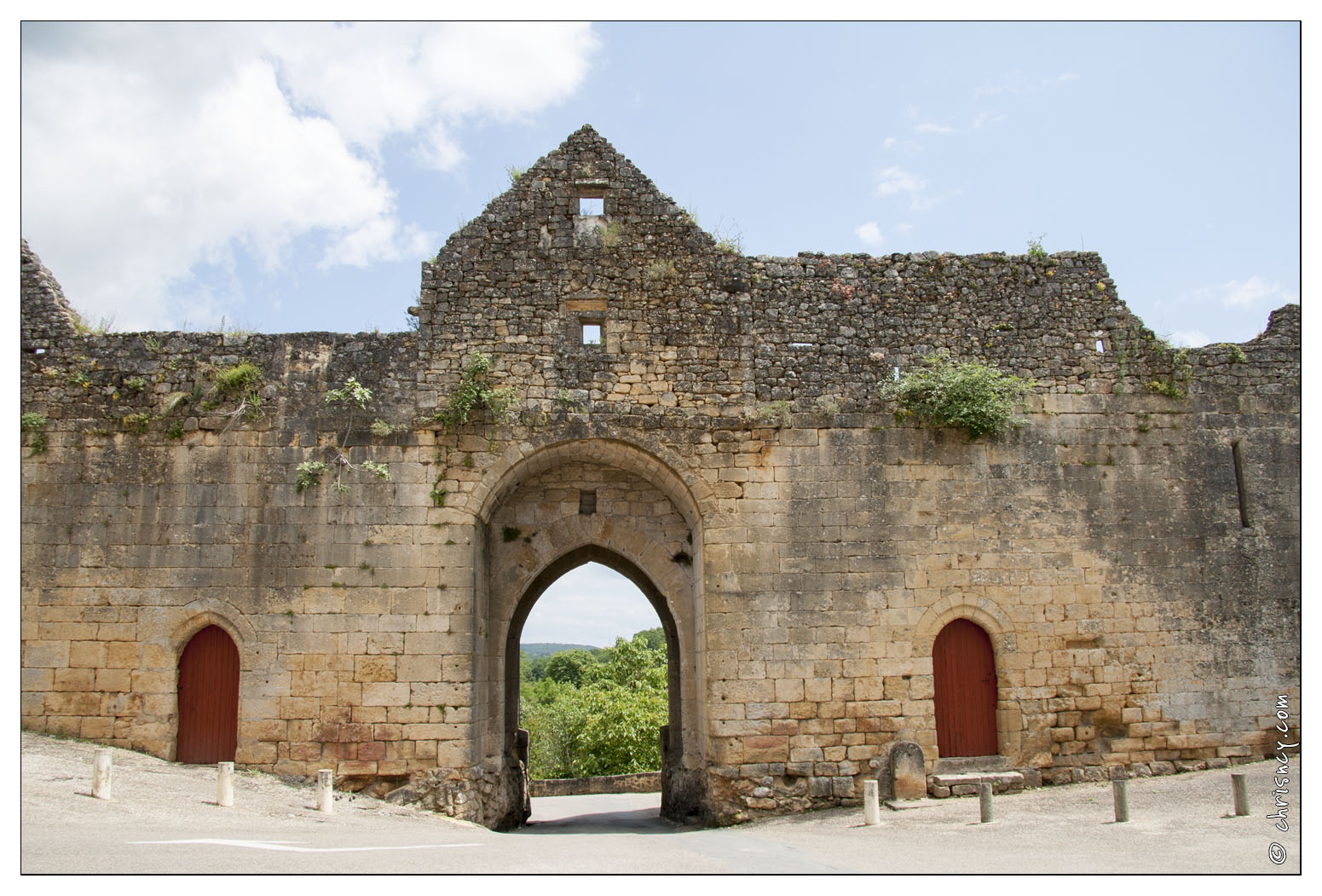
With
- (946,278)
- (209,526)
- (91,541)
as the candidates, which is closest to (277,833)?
(209,526)

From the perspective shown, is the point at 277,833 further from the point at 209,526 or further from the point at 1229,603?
the point at 1229,603

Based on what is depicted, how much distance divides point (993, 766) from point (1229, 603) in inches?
144

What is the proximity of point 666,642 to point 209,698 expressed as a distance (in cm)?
608

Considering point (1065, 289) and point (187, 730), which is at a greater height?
point (1065, 289)

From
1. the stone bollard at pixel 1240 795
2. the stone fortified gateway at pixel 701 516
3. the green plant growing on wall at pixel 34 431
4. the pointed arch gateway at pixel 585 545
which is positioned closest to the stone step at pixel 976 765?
the stone fortified gateway at pixel 701 516

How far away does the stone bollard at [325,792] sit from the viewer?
9.41 meters

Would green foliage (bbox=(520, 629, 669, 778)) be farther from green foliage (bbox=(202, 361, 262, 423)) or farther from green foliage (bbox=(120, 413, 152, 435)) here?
green foliage (bbox=(120, 413, 152, 435))

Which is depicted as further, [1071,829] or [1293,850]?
[1071,829]

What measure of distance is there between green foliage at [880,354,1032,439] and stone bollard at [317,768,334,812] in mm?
7710

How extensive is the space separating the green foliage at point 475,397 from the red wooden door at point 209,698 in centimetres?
367

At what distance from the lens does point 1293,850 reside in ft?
24.0

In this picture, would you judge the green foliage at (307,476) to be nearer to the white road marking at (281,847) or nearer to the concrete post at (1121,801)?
the white road marking at (281,847)

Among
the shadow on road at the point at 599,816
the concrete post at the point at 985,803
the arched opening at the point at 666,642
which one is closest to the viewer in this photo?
the concrete post at the point at 985,803

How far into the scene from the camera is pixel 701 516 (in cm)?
1108
